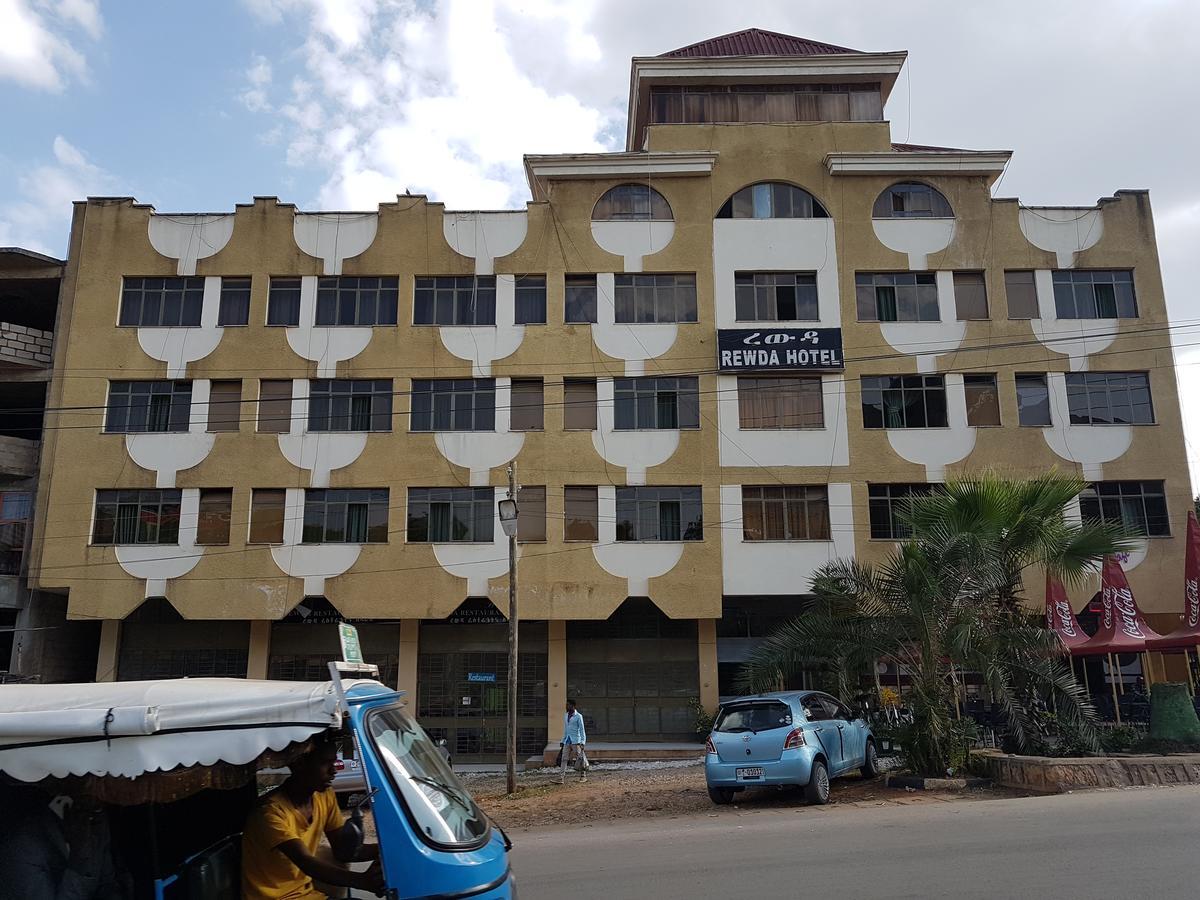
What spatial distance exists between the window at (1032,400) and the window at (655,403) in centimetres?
920

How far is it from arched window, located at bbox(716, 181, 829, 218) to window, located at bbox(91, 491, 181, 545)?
17813mm

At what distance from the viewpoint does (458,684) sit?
1082 inches

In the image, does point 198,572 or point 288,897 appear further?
point 198,572

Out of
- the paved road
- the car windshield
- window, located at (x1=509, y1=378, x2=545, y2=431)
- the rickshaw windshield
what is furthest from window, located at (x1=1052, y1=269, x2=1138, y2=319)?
the rickshaw windshield

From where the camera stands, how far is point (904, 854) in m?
9.23

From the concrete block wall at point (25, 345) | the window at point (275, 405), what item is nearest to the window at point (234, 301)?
the window at point (275, 405)

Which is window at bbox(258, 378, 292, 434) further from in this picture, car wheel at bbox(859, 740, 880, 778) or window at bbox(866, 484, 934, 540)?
car wheel at bbox(859, 740, 880, 778)

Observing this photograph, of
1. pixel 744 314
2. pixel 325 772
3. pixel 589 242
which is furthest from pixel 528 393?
pixel 325 772

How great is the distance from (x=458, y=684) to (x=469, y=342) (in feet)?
31.9

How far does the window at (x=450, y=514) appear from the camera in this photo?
26.8 m

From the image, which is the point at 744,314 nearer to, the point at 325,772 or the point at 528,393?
the point at 528,393

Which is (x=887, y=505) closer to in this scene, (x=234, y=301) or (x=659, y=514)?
(x=659, y=514)

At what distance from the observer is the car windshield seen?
13.8 meters

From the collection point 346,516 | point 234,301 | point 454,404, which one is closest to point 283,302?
point 234,301
